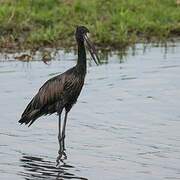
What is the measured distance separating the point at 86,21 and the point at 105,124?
8010mm

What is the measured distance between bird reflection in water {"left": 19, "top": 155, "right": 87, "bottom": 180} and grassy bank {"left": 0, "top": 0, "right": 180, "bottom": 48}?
314 inches

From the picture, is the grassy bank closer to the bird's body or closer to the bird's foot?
the bird's body

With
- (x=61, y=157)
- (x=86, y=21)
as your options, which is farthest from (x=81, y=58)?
(x=86, y=21)

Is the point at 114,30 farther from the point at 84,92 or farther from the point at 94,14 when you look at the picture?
the point at 84,92

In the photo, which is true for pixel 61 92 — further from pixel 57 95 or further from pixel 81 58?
pixel 81 58

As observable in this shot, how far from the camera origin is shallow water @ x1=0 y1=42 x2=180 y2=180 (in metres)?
10.4

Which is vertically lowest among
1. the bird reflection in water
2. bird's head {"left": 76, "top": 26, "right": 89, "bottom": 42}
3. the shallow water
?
the bird reflection in water

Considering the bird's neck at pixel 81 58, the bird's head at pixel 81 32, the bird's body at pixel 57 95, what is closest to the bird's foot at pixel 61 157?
the bird's body at pixel 57 95

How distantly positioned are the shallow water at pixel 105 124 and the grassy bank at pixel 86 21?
861 millimetres

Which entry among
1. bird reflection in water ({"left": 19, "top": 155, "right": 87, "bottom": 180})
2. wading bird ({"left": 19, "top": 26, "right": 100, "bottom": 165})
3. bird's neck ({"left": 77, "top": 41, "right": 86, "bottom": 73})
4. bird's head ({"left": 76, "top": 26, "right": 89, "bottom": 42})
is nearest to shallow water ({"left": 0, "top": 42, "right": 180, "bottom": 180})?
bird reflection in water ({"left": 19, "top": 155, "right": 87, "bottom": 180})

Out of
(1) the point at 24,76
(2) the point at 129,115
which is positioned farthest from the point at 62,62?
(2) the point at 129,115

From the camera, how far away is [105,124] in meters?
12.8

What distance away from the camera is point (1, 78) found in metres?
16.0

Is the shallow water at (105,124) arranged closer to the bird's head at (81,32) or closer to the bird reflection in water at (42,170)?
the bird reflection in water at (42,170)
